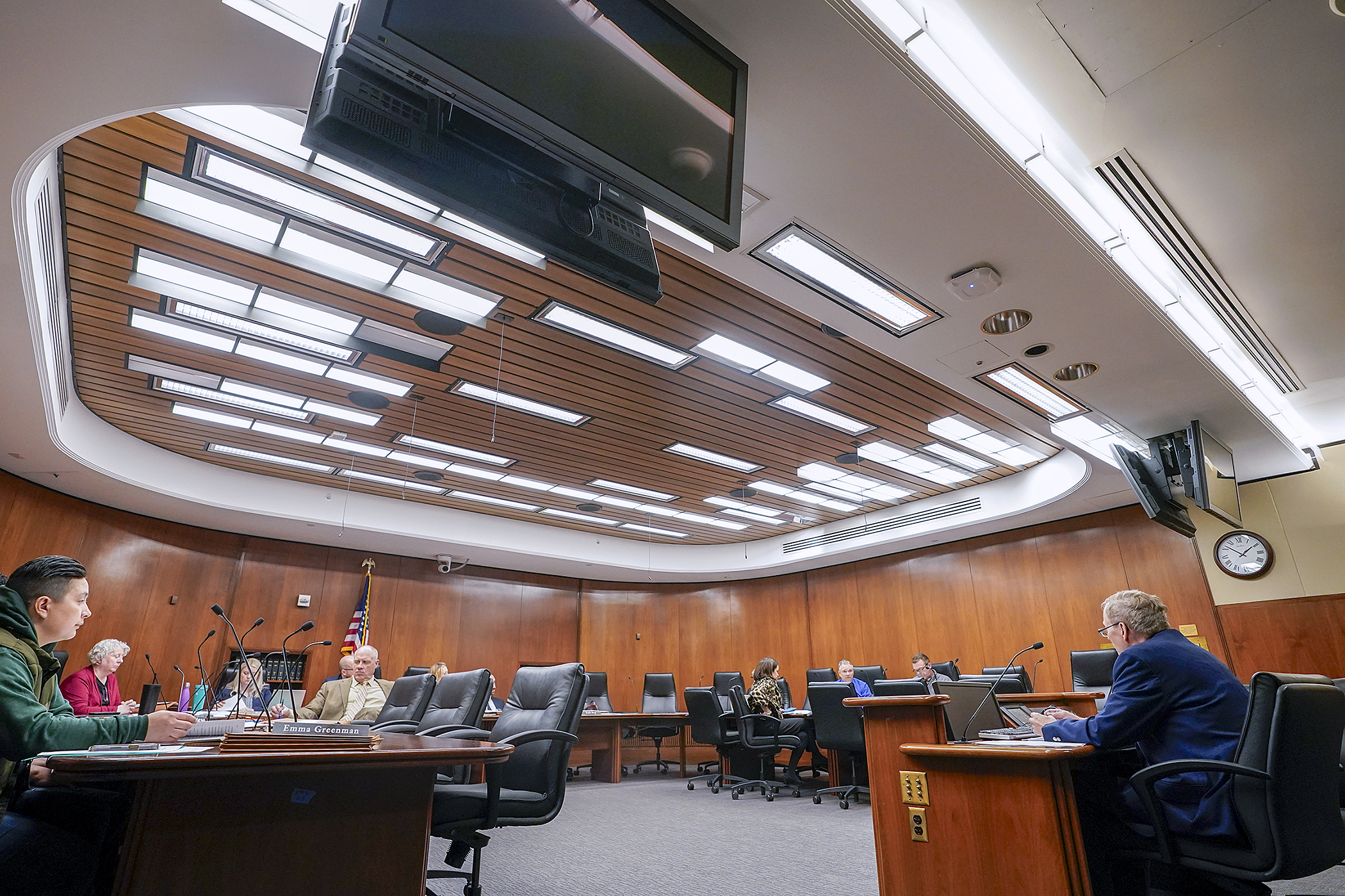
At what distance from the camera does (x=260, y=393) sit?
19.0 feet

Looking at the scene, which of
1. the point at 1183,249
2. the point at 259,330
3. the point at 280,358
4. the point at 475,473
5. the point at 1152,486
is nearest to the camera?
the point at 1183,249

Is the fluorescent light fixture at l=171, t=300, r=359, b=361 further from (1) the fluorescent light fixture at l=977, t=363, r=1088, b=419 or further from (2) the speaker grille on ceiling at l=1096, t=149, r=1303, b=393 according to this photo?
(2) the speaker grille on ceiling at l=1096, t=149, r=1303, b=393

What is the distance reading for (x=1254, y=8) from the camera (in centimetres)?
250

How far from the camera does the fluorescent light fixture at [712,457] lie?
23.0 ft

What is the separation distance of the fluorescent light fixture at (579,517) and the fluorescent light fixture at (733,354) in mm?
4697

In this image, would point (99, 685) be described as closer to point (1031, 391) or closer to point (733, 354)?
point (733, 354)

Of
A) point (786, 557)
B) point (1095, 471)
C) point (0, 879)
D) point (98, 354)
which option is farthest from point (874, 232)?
point (786, 557)

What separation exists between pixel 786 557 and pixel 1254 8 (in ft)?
28.7

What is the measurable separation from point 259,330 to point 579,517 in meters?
5.40

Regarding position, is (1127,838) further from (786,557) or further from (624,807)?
(786,557)

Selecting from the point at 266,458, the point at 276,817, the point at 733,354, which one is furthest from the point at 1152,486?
the point at 266,458

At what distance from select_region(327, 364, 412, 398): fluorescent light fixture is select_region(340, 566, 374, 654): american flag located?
14.3 feet

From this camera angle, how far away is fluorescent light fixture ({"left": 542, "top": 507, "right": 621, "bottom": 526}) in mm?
9266

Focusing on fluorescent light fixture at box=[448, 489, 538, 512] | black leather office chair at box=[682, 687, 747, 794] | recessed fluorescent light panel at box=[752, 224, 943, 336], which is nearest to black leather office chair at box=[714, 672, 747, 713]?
black leather office chair at box=[682, 687, 747, 794]
